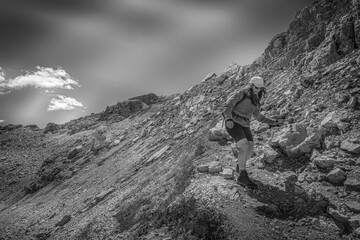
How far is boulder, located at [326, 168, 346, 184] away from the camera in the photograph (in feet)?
15.6

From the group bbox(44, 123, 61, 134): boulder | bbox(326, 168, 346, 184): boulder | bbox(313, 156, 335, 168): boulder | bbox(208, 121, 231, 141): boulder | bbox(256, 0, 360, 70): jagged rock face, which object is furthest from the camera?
bbox(44, 123, 61, 134): boulder

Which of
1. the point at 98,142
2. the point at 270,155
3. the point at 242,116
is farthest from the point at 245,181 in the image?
the point at 98,142

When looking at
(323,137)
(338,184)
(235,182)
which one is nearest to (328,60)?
(323,137)

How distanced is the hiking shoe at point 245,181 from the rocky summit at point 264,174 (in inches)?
6.9

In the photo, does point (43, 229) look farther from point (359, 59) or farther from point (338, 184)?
point (359, 59)

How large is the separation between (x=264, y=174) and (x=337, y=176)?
1599 millimetres

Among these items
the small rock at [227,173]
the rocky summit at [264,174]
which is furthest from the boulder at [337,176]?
the small rock at [227,173]

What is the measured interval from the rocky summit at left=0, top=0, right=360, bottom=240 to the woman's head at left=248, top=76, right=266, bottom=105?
1466 mm

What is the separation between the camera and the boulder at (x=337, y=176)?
4.76m

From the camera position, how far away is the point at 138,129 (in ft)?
70.2

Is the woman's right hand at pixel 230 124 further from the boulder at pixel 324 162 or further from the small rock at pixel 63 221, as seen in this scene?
the small rock at pixel 63 221

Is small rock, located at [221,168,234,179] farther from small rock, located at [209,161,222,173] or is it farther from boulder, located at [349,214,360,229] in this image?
boulder, located at [349,214,360,229]

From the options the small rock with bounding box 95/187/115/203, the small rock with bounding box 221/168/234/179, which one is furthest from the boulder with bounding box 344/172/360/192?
the small rock with bounding box 95/187/115/203

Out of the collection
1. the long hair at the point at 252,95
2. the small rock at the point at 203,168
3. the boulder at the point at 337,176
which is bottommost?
the boulder at the point at 337,176
